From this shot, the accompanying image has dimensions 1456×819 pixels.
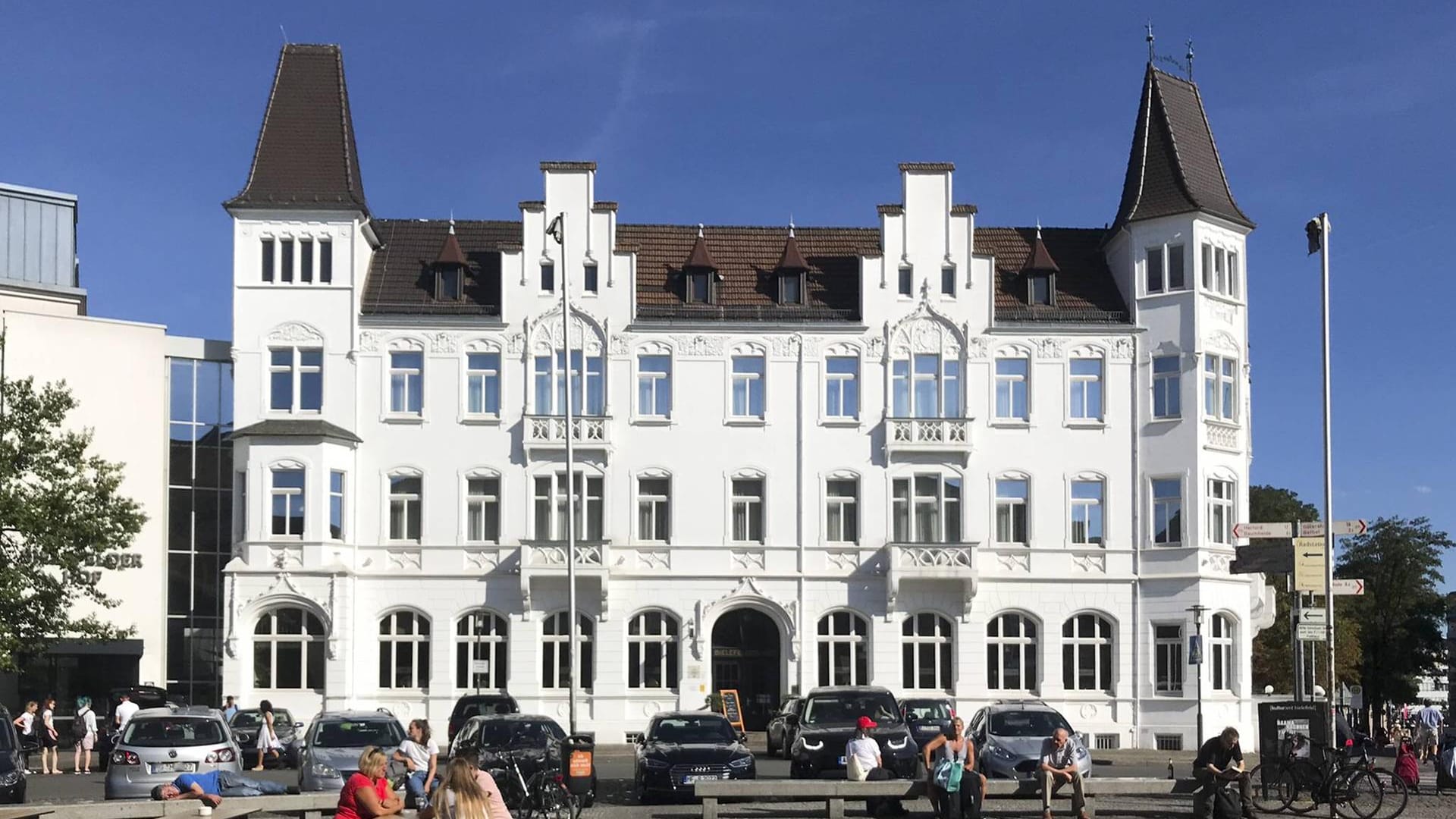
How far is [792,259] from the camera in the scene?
52.2m

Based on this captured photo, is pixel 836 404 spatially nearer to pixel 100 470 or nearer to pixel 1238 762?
pixel 100 470

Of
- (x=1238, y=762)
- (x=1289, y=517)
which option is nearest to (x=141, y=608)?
(x=1238, y=762)

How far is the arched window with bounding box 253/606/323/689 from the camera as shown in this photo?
4928cm

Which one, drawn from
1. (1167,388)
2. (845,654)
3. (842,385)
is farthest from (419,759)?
(1167,388)

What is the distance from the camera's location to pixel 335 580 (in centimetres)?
4909

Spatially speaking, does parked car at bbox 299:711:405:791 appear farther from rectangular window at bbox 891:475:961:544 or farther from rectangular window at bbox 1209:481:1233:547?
rectangular window at bbox 1209:481:1233:547

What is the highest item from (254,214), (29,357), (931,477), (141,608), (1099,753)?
(254,214)

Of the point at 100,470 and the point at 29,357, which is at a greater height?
the point at 29,357

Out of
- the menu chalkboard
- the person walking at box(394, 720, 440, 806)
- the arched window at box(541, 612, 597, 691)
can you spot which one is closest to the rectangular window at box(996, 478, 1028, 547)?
the menu chalkboard

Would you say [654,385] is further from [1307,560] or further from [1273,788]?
[1273,788]

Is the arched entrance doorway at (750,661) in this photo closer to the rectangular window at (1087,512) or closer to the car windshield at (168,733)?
the rectangular window at (1087,512)

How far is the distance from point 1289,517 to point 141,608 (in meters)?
54.2

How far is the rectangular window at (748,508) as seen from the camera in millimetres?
51312

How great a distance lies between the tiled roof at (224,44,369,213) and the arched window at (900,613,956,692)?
19359 mm
